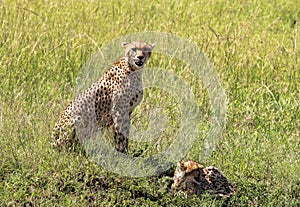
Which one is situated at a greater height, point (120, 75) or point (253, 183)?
Result: point (120, 75)

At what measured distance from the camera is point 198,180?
220 inches

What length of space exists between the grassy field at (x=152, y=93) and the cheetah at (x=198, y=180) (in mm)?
78

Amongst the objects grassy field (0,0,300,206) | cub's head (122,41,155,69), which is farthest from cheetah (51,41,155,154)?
grassy field (0,0,300,206)

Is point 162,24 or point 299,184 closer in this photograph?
point 299,184

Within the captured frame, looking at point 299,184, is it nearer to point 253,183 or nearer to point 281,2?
point 253,183

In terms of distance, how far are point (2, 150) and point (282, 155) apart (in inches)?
92.4

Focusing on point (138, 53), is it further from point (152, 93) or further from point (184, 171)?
point (152, 93)

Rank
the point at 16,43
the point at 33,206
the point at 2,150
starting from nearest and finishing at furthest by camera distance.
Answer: the point at 33,206
the point at 2,150
the point at 16,43

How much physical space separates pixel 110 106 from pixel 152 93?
4.29 feet

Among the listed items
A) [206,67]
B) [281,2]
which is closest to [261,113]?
[206,67]

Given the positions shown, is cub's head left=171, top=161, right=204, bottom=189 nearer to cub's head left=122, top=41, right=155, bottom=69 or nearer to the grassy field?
the grassy field

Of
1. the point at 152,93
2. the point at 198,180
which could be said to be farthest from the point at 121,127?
the point at 152,93

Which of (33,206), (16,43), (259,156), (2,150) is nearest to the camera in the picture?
(33,206)

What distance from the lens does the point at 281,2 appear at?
10.3 metres
